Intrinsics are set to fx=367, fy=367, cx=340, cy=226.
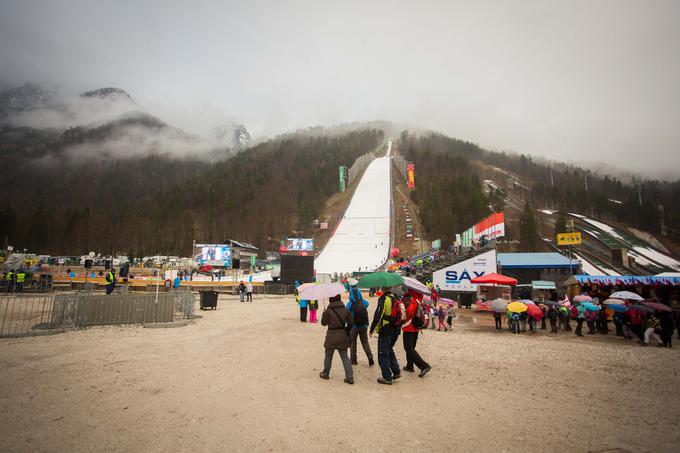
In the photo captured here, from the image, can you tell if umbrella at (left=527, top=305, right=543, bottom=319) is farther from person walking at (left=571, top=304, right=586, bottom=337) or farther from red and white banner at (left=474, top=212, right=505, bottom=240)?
red and white banner at (left=474, top=212, right=505, bottom=240)

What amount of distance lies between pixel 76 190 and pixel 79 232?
98048 millimetres

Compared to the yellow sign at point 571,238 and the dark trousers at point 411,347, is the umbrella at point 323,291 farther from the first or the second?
the yellow sign at point 571,238

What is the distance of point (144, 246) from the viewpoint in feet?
258

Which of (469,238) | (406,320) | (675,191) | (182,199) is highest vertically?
(675,191)

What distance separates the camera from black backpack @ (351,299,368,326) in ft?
23.2

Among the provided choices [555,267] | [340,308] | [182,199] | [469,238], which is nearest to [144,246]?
[182,199]

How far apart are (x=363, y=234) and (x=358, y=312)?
2352 inches

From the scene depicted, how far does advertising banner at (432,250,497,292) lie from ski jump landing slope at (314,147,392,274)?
79.0 ft

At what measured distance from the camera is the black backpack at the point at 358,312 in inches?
279

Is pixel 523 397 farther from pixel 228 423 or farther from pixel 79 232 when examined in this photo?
pixel 79 232

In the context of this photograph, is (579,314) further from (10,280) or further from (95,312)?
(10,280)

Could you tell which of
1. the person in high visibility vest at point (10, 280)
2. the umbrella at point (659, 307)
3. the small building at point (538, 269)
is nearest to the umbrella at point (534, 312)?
the umbrella at point (659, 307)

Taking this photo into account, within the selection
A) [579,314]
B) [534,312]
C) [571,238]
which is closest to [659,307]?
[579,314]

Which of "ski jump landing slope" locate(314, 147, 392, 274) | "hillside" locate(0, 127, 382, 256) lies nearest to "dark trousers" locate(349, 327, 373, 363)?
"ski jump landing slope" locate(314, 147, 392, 274)
